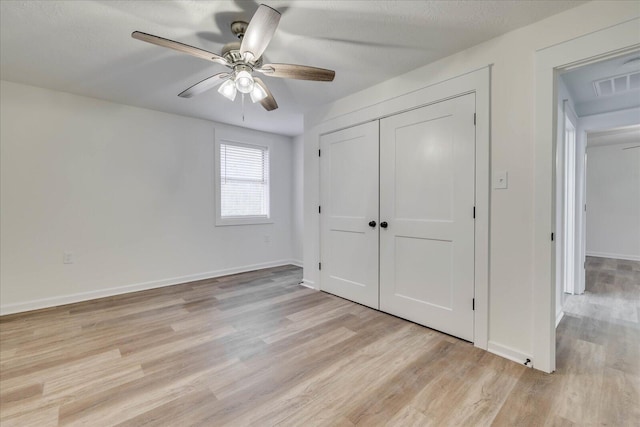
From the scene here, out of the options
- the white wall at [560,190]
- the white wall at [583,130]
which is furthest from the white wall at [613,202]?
the white wall at [560,190]

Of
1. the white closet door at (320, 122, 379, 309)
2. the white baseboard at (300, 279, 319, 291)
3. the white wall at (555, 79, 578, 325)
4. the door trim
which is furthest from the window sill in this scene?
the white wall at (555, 79, 578, 325)

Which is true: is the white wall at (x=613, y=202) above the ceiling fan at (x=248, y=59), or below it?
below

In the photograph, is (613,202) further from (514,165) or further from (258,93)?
(258,93)

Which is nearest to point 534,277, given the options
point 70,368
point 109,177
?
point 70,368

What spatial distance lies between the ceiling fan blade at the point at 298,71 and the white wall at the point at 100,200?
8.49 feet

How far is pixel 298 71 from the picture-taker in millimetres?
1987

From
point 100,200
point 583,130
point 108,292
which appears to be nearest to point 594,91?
point 583,130

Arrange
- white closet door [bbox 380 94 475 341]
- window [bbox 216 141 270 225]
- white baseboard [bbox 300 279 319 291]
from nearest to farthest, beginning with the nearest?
white closet door [bbox 380 94 475 341] < white baseboard [bbox 300 279 319 291] < window [bbox 216 141 270 225]

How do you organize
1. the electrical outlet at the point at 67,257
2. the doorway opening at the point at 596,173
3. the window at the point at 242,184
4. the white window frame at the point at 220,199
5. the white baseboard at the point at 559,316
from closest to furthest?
the doorway opening at the point at 596,173, the white baseboard at the point at 559,316, the electrical outlet at the point at 67,257, the white window frame at the point at 220,199, the window at the point at 242,184

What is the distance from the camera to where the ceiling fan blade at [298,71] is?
1945mm

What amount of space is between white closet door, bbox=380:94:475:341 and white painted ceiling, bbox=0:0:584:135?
1.75 feet

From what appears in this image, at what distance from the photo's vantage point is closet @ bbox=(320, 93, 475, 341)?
2.32 meters

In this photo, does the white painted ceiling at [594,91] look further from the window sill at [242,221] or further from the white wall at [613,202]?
the window sill at [242,221]

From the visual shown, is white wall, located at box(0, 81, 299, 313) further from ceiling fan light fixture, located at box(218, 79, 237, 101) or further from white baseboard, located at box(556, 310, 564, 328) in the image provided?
white baseboard, located at box(556, 310, 564, 328)
